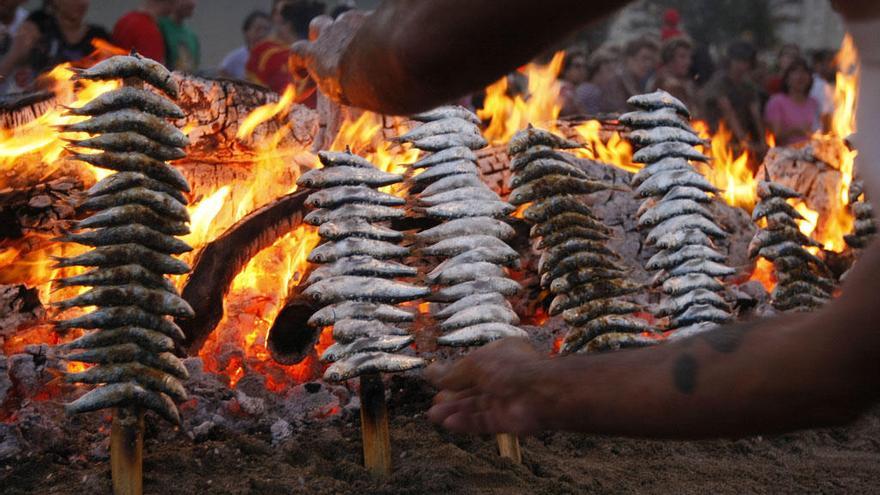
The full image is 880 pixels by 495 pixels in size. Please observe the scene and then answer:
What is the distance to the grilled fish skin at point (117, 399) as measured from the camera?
327cm

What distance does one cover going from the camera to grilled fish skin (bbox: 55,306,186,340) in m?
3.34

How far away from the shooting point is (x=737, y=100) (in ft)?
32.7

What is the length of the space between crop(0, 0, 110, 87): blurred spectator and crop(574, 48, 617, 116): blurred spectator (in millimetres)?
4197

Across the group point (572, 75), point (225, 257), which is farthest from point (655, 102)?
point (572, 75)

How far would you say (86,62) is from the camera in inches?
221

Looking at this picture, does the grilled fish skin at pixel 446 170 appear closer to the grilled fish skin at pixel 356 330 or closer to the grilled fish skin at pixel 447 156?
the grilled fish skin at pixel 447 156

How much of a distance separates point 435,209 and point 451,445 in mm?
985

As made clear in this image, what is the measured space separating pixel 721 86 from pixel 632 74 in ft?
3.68

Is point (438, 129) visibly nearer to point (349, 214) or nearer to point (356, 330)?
point (349, 214)

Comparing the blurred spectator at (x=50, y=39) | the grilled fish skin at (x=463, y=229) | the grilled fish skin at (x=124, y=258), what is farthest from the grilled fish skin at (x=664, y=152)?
the blurred spectator at (x=50, y=39)

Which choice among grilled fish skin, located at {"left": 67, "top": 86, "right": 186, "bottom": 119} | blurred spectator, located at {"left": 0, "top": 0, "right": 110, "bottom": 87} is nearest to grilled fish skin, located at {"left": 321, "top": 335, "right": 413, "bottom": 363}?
grilled fish skin, located at {"left": 67, "top": 86, "right": 186, "bottom": 119}

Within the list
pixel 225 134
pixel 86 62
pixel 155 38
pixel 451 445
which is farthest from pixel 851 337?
pixel 155 38

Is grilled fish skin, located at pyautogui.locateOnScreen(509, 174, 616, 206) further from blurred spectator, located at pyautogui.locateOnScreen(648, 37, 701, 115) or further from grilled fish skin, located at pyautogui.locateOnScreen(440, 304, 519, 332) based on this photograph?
blurred spectator, located at pyautogui.locateOnScreen(648, 37, 701, 115)

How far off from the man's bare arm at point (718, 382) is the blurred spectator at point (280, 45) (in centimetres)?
634
